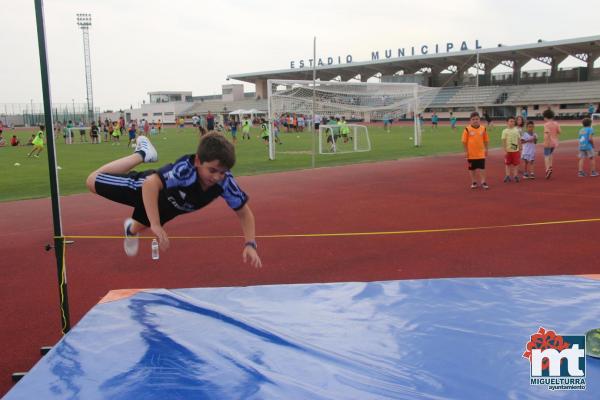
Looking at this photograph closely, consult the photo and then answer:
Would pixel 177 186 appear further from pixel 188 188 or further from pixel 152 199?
pixel 152 199

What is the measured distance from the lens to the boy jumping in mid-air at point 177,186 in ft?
11.3

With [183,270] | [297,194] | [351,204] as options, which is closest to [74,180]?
[297,194]

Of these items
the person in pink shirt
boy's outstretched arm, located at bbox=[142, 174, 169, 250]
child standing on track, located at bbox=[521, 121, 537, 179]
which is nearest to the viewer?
boy's outstretched arm, located at bbox=[142, 174, 169, 250]

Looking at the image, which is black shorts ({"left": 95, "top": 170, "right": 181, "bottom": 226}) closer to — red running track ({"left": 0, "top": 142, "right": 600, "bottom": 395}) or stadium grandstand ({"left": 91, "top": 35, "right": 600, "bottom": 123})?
red running track ({"left": 0, "top": 142, "right": 600, "bottom": 395})

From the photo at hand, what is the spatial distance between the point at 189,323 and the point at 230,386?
1.06m

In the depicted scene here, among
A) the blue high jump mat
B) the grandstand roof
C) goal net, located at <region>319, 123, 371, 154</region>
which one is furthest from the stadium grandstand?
the blue high jump mat

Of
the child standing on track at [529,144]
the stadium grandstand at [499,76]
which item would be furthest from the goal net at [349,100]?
the stadium grandstand at [499,76]

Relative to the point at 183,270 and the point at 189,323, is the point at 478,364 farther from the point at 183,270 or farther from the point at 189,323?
the point at 183,270

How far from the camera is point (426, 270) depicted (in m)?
5.68

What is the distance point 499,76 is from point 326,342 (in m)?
57.2

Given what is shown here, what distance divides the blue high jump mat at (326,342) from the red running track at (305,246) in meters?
0.78

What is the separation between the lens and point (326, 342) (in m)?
3.56

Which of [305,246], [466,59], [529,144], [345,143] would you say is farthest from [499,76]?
[305,246]

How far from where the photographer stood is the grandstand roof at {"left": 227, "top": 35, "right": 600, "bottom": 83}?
46.3 m
